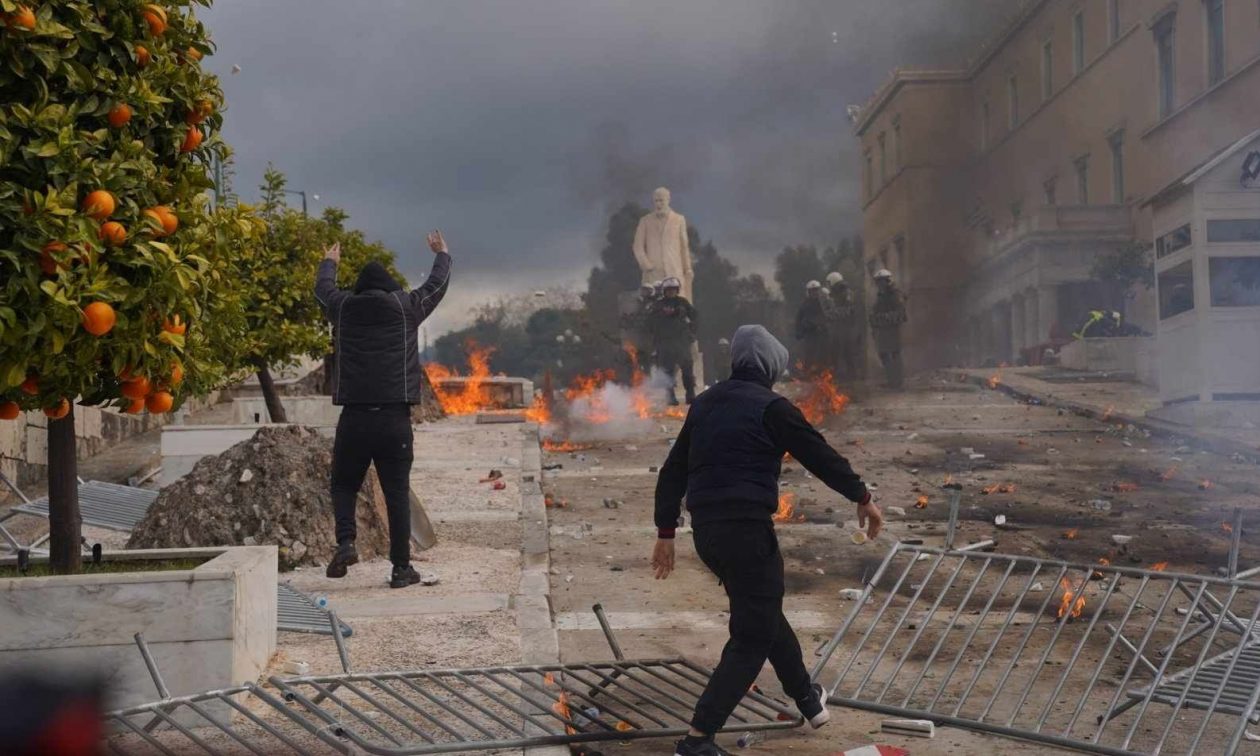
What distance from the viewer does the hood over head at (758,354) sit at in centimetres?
530

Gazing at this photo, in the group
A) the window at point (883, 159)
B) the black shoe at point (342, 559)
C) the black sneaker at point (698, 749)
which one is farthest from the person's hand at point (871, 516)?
the window at point (883, 159)

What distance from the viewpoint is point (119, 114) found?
17.2ft

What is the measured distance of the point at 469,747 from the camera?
4652 millimetres

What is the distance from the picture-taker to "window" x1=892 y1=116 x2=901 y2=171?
54.9 m

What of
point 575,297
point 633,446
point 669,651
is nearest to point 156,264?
point 669,651

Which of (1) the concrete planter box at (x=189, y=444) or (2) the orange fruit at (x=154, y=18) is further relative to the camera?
(1) the concrete planter box at (x=189, y=444)

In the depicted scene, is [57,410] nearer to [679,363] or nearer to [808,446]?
[808,446]

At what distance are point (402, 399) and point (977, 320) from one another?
140 ft

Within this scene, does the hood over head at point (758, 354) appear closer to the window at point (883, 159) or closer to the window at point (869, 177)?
the window at point (883, 159)

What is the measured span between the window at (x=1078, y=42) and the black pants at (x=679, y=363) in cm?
2671

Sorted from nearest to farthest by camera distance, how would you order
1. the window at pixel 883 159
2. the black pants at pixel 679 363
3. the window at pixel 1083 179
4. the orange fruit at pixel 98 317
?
the orange fruit at pixel 98 317
the black pants at pixel 679 363
the window at pixel 1083 179
the window at pixel 883 159

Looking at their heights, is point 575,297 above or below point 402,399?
above

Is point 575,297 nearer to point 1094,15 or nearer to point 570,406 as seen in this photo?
point 1094,15

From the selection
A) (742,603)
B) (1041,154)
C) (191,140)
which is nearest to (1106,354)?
(1041,154)
